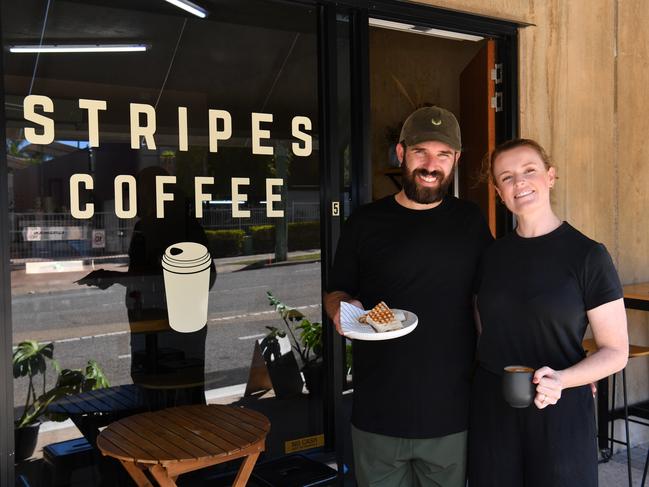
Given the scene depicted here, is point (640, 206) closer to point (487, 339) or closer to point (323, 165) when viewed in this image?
point (323, 165)

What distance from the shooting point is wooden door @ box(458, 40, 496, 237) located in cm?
349

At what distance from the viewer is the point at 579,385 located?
158 cm

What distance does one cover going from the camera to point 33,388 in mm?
2316

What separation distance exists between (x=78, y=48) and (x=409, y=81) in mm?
3343

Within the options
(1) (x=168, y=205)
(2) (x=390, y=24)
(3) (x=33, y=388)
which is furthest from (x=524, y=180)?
(3) (x=33, y=388)

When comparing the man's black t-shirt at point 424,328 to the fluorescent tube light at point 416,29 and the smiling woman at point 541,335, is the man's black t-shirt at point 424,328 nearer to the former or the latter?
the smiling woman at point 541,335

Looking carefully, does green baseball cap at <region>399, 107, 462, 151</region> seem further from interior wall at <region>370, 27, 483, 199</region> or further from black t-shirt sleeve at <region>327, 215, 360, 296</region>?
interior wall at <region>370, 27, 483, 199</region>

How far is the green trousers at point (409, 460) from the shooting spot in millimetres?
1851

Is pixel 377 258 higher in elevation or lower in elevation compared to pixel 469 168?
lower

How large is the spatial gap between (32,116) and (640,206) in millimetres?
3514

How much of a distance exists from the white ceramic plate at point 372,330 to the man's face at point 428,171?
0.37 meters

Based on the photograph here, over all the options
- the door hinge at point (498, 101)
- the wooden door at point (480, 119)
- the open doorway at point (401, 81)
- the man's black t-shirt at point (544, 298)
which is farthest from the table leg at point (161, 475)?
the open doorway at point (401, 81)

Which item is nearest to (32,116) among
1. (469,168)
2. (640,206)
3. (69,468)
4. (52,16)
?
(52,16)

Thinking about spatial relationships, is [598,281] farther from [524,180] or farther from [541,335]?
[524,180]
